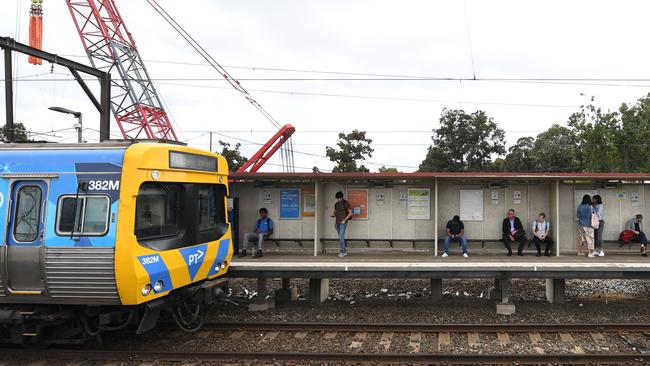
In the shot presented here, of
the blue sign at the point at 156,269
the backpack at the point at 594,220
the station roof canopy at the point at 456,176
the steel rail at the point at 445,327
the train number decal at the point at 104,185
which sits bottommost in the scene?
the steel rail at the point at 445,327

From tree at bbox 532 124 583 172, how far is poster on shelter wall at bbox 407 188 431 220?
131 ft

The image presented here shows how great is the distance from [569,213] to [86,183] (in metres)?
10.8

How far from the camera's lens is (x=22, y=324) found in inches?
251

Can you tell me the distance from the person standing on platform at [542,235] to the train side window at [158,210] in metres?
8.41

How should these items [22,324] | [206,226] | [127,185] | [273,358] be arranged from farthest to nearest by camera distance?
[206,226], [273,358], [22,324], [127,185]

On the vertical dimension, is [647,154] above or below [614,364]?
above

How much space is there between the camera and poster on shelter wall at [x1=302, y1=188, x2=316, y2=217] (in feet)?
40.1

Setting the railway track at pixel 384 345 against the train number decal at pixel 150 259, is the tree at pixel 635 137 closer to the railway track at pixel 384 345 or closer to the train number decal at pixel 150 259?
the railway track at pixel 384 345

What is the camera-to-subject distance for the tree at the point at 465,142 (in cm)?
4884

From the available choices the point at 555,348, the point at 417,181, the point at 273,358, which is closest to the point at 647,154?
the point at 417,181

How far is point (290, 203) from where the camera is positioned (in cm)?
1229

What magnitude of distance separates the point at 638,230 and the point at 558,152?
3889 cm

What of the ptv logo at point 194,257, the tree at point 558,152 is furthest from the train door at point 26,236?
the tree at point 558,152

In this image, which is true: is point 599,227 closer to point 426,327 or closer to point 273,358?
point 426,327
